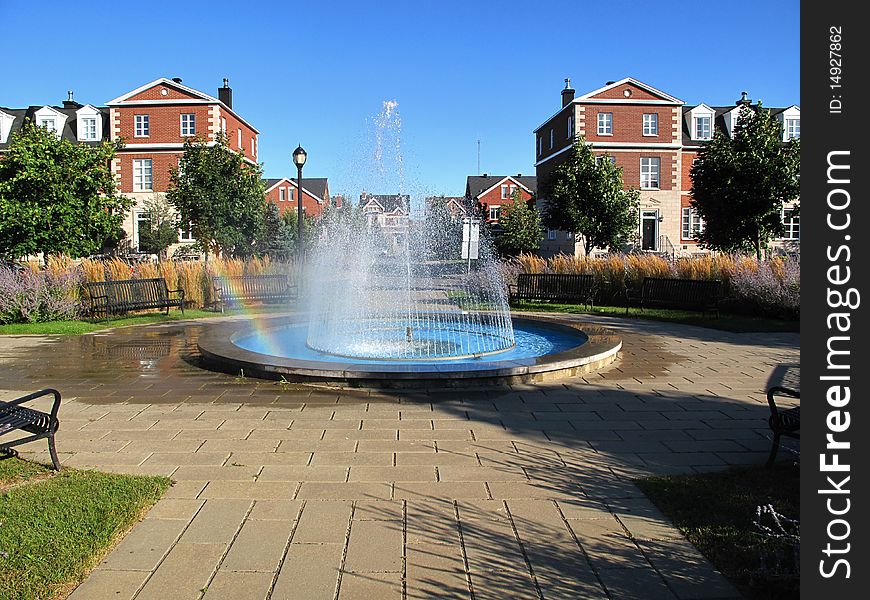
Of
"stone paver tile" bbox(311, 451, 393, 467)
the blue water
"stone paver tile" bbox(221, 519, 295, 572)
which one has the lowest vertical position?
"stone paver tile" bbox(221, 519, 295, 572)

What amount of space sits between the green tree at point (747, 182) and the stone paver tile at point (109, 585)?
2149cm

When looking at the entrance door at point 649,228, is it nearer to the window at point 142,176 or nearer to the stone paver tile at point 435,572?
the window at point 142,176

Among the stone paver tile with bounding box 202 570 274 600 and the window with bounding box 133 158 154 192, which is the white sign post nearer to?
the stone paver tile with bounding box 202 570 274 600

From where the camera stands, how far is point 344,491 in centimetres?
453

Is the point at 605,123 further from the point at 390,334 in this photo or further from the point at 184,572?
the point at 184,572

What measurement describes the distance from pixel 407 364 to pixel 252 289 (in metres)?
10.4

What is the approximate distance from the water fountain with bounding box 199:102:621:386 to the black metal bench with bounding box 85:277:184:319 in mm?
3494

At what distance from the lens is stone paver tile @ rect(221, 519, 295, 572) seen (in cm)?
346

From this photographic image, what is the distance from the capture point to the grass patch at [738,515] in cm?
318

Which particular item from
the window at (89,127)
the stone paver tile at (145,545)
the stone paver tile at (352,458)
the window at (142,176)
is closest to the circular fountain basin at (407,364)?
the stone paver tile at (352,458)

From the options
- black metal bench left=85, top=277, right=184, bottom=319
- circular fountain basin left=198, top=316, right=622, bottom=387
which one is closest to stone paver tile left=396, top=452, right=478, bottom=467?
circular fountain basin left=198, top=316, right=622, bottom=387

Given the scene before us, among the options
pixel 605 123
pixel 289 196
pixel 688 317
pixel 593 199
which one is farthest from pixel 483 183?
pixel 688 317
